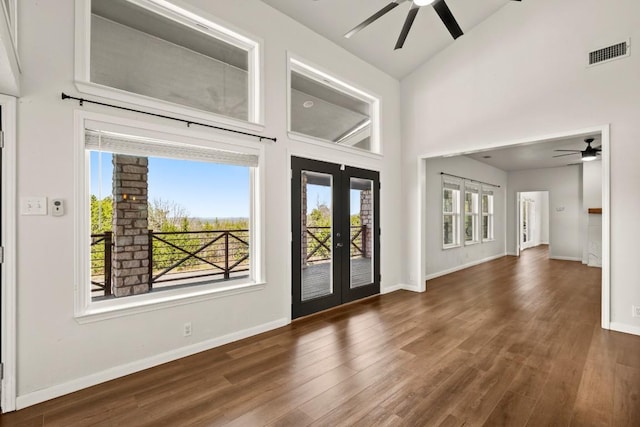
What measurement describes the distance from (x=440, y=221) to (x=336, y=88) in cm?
392

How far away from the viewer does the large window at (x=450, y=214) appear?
7226 mm

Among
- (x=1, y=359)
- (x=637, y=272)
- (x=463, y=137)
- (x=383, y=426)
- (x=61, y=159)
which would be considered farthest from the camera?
(x=463, y=137)

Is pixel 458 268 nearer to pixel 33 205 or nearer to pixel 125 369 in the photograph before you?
pixel 125 369

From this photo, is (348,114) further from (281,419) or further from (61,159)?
(281,419)

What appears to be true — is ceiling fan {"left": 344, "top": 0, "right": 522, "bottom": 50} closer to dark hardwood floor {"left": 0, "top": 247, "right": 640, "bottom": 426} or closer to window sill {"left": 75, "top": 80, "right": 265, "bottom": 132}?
window sill {"left": 75, "top": 80, "right": 265, "bottom": 132}

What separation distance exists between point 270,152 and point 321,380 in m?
2.51

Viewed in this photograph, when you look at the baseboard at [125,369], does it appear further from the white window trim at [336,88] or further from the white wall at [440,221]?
the white wall at [440,221]

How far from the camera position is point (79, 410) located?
2.21 m

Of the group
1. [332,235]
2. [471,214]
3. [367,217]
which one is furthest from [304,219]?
[471,214]

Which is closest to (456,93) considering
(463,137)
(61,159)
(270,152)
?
(463,137)

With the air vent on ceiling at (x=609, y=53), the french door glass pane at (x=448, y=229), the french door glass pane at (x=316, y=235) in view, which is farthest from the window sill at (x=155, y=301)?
the french door glass pane at (x=448, y=229)

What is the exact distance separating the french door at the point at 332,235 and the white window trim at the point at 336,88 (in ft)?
0.97

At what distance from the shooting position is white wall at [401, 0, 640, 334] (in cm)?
364

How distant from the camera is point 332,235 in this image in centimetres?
456
